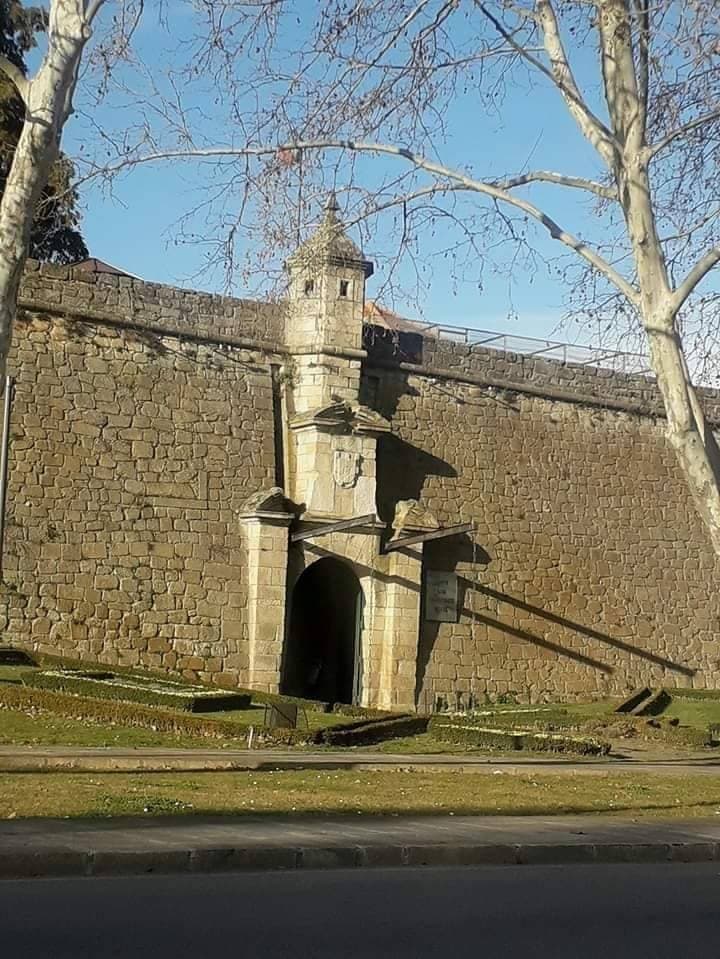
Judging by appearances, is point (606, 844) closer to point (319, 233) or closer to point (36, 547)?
point (319, 233)

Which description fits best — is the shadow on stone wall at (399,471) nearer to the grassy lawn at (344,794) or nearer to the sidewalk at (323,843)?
the grassy lawn at (344,794)

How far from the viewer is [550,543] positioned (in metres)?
29.3

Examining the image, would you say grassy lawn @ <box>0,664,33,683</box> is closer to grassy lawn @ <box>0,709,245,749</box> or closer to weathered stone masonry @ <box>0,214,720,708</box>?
weathered stone masonry @ <box>0,214,720,708</box>

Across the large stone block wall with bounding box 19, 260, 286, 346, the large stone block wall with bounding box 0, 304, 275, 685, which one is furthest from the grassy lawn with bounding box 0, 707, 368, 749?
the large stone block wall with bounding box 19, 260, 286, 346

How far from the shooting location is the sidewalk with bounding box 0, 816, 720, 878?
834 centimetres

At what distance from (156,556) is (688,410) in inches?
517

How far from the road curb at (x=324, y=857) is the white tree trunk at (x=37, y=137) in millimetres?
4810

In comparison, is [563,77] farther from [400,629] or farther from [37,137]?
[400,629]

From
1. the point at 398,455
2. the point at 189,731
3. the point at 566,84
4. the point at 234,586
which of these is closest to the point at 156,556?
the point at 234,586

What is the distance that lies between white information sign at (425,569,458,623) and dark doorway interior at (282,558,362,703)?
1.34 metres

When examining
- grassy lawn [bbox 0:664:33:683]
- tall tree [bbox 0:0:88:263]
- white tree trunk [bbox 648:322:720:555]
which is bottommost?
grassy lawn [bbox 0:664:33:683]

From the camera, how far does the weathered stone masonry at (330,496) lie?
23.3 meters

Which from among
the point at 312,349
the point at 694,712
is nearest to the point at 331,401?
the point at 312,349

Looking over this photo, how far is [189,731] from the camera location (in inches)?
670
